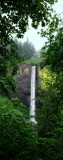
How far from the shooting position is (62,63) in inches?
210

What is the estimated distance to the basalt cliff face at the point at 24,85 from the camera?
26339 millimetres

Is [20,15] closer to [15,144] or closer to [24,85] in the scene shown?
[15,144]

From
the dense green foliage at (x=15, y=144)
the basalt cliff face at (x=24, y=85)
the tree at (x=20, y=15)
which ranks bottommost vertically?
the dense green foliage at (x=15, y=144)

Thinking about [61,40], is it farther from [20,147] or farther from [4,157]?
[4,157]

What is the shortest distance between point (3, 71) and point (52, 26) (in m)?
2.72

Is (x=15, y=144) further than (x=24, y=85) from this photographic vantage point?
No

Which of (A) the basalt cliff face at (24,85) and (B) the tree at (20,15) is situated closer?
(B) the tree at (20,15)

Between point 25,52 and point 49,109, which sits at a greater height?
point 25,52

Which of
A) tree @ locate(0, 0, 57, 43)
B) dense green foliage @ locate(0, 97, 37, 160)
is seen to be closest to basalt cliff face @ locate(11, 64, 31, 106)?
dense green foliage @ locate(0, 97, 37, 160)

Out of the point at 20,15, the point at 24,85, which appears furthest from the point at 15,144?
the point at 24,85

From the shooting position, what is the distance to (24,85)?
91.8 ft

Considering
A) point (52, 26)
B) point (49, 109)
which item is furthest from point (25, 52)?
point (52, 26)

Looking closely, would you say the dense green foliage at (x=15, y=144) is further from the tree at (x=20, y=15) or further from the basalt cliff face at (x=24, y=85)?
the basalt cliff face at (x=24, y=85)

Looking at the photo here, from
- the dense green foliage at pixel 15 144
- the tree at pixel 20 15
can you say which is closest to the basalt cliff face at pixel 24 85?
the dense green foliage at pixel 15 144
